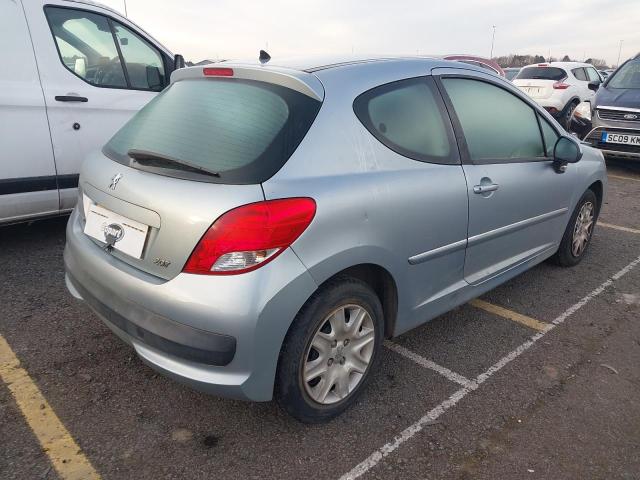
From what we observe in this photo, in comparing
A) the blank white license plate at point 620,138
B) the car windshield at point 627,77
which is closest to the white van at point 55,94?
the blank white license plate at point 620,138

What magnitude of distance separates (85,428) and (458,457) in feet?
5.13

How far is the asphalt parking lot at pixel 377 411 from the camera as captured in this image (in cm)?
200

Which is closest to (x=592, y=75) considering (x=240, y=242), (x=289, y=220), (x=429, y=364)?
(x=429, y=364)

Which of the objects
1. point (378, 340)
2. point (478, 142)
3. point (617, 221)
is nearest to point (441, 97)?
point (478, 142)

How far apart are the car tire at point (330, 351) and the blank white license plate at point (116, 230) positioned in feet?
2.27

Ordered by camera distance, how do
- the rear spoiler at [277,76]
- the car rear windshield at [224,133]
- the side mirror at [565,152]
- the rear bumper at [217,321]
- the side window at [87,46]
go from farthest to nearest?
the side window at [87,46] → the side mirror at [565,152] → the rear spoiler at [277,76] → the car rear windshield at [224,133] → the rear bumper at [217,321]

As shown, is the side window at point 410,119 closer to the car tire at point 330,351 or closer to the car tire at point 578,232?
the car tire at point 330,351

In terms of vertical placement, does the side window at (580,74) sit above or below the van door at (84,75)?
below

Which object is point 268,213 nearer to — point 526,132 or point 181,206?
point 181,206

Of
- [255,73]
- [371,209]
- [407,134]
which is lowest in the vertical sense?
[371,209]

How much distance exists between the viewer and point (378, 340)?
2373 millimetres

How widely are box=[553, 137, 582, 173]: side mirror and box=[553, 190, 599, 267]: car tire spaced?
669mm

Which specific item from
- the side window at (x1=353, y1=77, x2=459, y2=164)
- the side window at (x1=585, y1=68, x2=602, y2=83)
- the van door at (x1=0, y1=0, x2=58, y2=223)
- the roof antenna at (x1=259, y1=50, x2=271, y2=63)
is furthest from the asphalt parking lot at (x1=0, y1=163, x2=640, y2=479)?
the side window at (x1=585, y1=68, x2=602, y2=83)

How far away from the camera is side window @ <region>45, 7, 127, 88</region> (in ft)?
12.8
